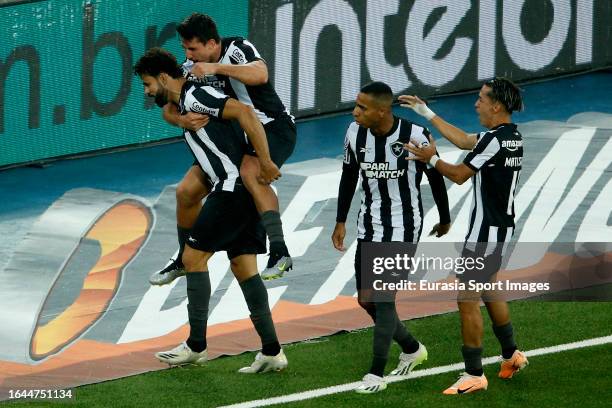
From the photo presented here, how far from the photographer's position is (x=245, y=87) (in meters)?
9.32

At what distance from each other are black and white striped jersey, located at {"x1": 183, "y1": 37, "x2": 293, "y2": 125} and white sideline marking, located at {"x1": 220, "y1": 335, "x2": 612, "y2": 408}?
186 centimetres

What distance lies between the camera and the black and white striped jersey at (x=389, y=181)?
8.96 metres

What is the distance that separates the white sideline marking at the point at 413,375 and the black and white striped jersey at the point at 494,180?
98 centimetres

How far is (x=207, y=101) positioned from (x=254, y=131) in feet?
1.35

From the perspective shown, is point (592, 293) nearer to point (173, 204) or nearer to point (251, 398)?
point (251, 398)

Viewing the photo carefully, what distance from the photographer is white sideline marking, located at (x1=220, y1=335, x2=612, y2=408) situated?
8.70 metres

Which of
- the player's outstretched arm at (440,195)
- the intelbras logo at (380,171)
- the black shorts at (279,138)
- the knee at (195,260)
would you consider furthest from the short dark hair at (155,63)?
the player's outstretched arm at (440,195)

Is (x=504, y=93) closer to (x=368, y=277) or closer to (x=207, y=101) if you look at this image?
(x=368, y=277)

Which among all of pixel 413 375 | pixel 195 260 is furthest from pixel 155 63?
pixel 413 375

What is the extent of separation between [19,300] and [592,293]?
451 centimetres

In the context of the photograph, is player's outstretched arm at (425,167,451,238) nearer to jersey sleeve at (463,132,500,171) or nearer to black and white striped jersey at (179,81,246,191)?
jersey sleeve at (463,132,500,171)

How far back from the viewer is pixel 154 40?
592 inches

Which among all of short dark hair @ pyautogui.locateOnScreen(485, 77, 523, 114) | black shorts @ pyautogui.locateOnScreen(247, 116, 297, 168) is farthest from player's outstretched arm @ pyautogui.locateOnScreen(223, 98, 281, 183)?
short dark hair @ pyautogui.locateOnScreen(485, 77, 523, 114)

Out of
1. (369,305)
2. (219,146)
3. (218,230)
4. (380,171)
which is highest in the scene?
(219,146)
